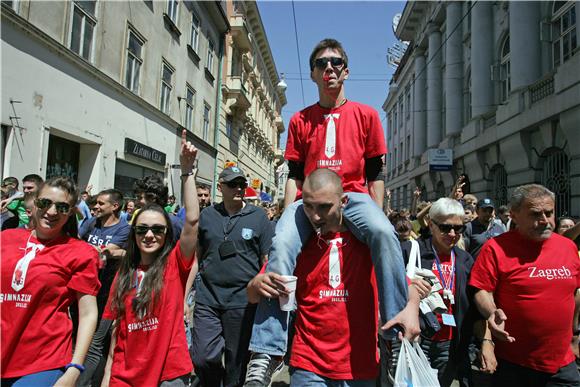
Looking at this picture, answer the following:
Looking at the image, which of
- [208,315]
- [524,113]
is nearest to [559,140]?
[524,113]

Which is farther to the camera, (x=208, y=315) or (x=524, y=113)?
(x=524, y=113)

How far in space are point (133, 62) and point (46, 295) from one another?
1334cm

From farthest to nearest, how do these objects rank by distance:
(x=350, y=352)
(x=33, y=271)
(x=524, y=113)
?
(x=524, y=113), (x=33, y=271), (x=350, y=352)

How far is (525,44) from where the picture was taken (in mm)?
14961

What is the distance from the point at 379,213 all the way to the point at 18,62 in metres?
9.27

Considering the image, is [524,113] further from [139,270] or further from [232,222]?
[139,270]

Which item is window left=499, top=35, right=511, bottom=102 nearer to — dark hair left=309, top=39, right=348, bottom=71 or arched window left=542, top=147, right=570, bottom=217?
arched window left=542, top=147, right=570, bottom=217

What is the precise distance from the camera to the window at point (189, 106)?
63.7 feet

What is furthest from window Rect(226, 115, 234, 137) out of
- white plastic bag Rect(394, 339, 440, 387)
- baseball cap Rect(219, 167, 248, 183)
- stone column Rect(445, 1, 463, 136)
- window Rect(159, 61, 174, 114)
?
white plastic bag Rect(394, 339, 440, 387)

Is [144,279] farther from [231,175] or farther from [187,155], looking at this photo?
[231,175]

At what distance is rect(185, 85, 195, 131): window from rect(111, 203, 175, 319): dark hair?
17.2 m

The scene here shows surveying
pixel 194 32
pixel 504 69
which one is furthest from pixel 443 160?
pixel 194 32

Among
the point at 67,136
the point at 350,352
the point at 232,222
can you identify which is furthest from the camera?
the point at 67,136

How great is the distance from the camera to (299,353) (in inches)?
Result: 89.3
